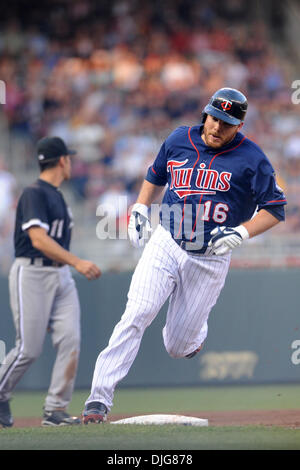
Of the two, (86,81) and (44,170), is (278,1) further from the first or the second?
(44,170)

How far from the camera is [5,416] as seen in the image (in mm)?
5387

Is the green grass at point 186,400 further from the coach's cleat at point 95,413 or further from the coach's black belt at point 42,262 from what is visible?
the coach's cleat at point 95,413

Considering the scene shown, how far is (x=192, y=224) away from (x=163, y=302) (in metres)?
0.49

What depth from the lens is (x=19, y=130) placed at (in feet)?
34.8

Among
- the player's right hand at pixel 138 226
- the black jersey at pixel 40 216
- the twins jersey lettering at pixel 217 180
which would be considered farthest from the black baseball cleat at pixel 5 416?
the twins jersey lettering at pixel 217 180

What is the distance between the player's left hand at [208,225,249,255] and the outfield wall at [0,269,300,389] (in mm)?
3149

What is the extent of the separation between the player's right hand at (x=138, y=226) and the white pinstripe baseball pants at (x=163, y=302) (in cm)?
7

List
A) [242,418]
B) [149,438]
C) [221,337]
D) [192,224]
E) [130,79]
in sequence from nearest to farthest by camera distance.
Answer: [149,438] < [192,224] < [242,418] < [221,337] < [130,79]

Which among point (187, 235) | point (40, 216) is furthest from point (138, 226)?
point (40, 216)

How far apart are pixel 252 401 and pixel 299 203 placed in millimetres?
2579

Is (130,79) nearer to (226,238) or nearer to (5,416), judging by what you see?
(5,416)

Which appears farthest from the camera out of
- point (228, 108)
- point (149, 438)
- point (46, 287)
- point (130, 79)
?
point (130, 79)

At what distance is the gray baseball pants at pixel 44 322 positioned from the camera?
5.50 meters
